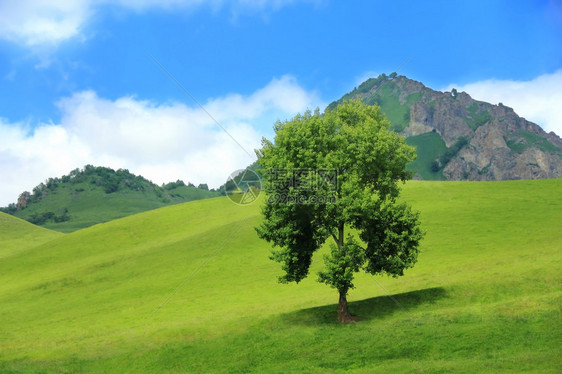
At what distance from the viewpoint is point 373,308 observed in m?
42.3

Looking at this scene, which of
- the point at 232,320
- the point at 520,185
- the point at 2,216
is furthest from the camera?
the point at 2,216

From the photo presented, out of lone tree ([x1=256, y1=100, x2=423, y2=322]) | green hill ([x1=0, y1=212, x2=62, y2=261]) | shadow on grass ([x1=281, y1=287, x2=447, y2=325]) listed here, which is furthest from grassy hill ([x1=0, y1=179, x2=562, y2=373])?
green hill ([x1=0, y1=212, x2=62, y2=261])

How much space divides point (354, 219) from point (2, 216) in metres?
157

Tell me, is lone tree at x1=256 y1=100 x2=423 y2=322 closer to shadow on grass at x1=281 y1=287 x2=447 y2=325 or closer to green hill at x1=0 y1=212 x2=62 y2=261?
shadow on grass at x1=281 y1=287 x2=447 y2=325

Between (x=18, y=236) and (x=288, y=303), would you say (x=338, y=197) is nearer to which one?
(x=288, y=303)

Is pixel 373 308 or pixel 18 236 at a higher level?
pixel 18 236

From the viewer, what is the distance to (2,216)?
163 m

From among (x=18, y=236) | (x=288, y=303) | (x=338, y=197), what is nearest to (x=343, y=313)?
(x=338, y=197)

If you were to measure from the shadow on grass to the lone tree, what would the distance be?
82.4 inches

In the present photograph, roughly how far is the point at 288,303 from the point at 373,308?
33.7 feet

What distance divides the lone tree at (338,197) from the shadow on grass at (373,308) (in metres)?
2.09

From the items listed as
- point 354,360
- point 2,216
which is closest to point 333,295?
point 354,360

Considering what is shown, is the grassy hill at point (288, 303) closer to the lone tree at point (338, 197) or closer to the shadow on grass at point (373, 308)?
the shadow on grass at point (373, 308)

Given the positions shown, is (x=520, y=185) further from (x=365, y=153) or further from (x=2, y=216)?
(x=2, y=216)
